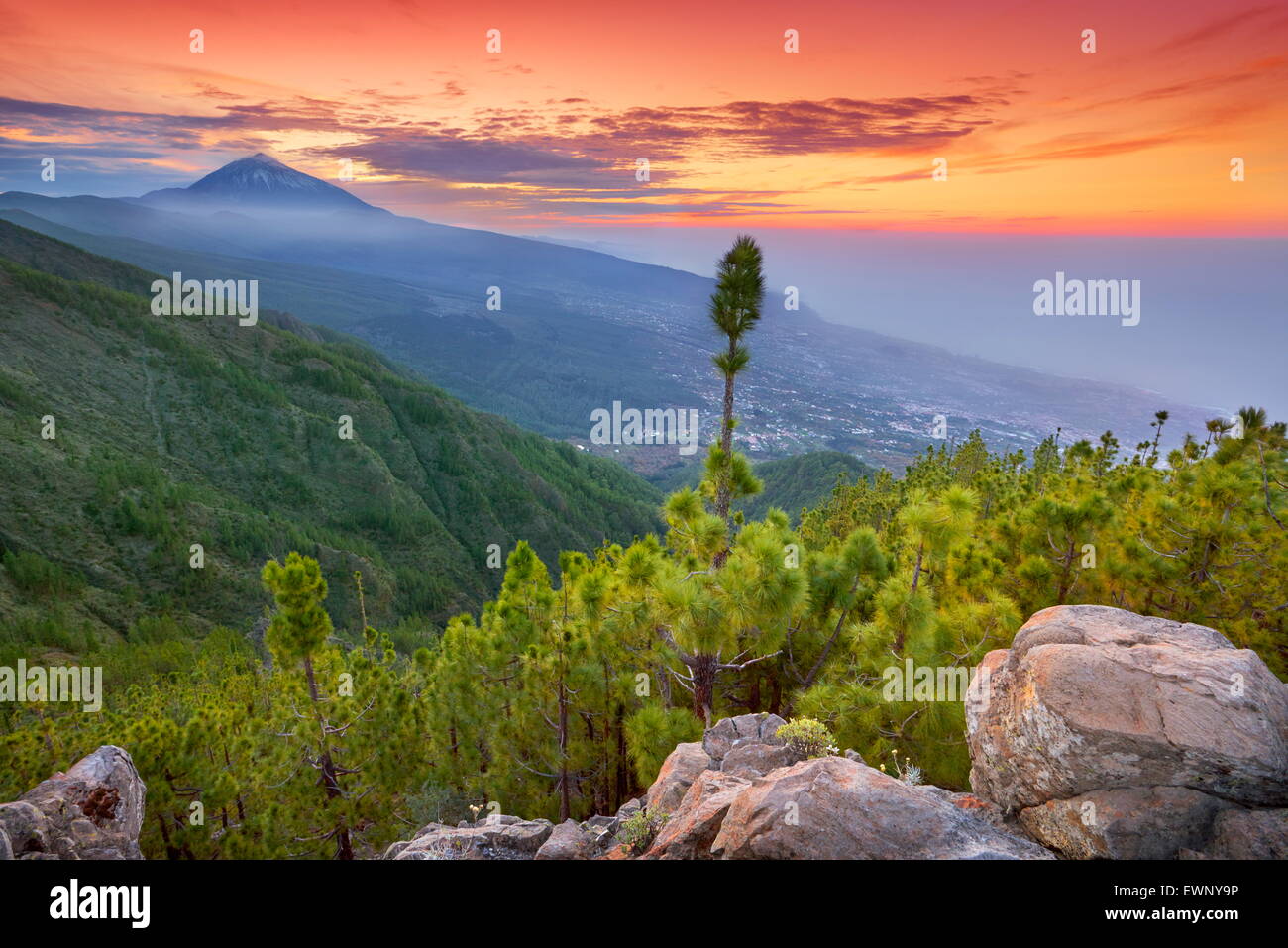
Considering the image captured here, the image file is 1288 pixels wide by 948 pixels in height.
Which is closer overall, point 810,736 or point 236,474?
point 810,736

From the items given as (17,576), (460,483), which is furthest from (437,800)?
(460,483)

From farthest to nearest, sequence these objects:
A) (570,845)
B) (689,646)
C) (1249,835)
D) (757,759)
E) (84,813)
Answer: (84,813), (689,646), (757,759), (570,845), (1249,835)

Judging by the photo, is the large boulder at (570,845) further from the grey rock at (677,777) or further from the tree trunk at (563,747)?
the tree trunk at (563,747)

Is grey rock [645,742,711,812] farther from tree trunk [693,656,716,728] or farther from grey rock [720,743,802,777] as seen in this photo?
tree trunk [693,656,716,728]

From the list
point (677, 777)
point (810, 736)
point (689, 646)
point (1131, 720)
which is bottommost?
point (677, 777)

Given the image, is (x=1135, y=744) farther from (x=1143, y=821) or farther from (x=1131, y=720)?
(x=1143, y=821)

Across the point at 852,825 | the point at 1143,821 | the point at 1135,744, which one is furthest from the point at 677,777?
the point at 1135,744

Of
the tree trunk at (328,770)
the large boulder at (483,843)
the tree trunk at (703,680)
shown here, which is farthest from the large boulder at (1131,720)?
the tree trunk at (328,770)

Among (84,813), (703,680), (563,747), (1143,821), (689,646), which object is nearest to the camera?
(1143,821)
